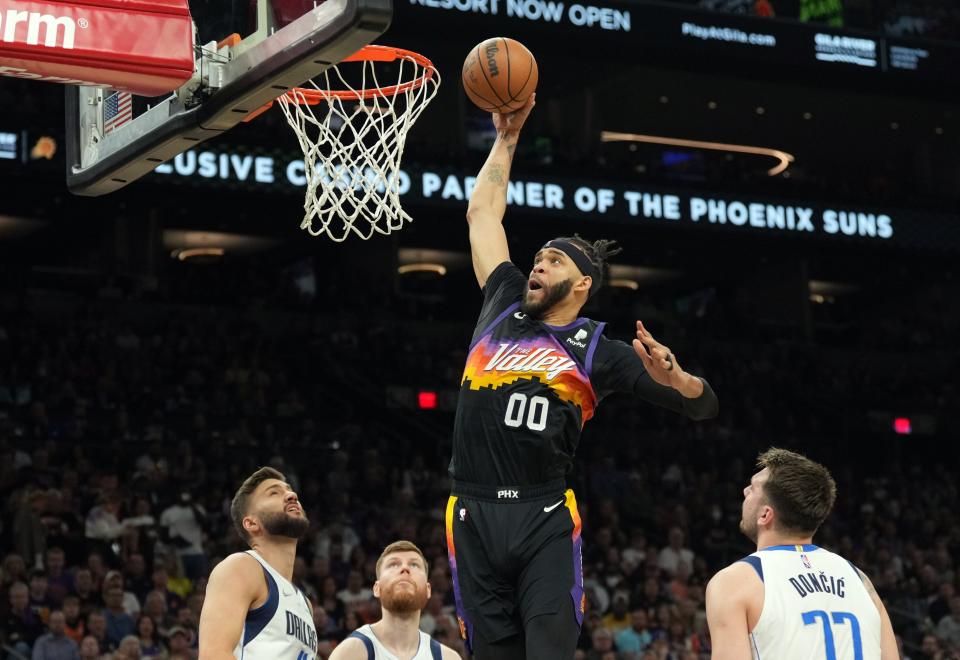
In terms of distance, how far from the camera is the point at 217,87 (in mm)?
6000

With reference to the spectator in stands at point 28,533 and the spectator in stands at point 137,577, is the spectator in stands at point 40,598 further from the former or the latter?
the spectator in stands at point 28,533

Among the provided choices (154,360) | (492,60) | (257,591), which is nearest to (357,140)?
(492,60)

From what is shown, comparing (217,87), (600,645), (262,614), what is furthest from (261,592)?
(600,645)

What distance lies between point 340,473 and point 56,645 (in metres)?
6.41

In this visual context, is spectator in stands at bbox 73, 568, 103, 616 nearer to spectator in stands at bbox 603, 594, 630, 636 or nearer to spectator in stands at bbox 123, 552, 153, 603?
spectator in stands at bbox 123, 552, 153, 603

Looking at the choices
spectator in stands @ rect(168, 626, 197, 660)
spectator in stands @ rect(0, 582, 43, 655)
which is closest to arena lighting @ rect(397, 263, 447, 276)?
spectator in stands @ rect(0, 582, 43, 655)

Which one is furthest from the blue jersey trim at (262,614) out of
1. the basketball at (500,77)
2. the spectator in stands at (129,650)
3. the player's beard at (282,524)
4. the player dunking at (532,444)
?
the spectator in stands at (129,650)

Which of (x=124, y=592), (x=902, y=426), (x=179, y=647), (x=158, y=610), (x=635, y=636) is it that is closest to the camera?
(x=179, y=647)

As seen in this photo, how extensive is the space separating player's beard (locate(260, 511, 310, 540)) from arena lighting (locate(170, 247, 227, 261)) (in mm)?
20526

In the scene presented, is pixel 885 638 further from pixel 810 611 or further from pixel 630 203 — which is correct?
pixel 630 203

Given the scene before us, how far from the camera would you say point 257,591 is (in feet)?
19.5

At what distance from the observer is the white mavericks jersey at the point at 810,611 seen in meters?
4.64

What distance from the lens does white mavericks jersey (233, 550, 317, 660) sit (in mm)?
5910

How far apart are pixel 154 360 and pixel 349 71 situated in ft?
34.7
